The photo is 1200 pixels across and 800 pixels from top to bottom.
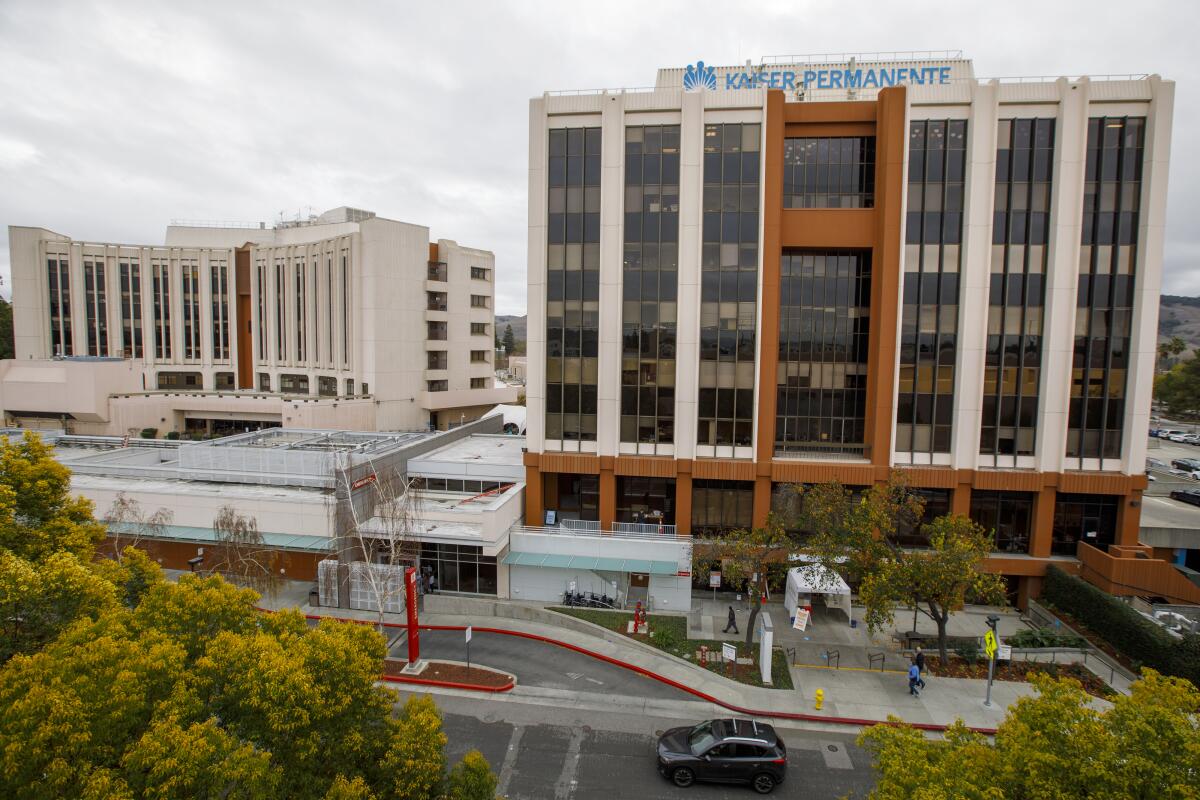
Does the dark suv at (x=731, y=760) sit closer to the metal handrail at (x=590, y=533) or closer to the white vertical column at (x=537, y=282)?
the metal handrail at (x=590, y=533)

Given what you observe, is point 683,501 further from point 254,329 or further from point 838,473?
point 254,329

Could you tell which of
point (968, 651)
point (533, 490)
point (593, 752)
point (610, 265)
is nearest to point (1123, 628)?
point (968, 651)

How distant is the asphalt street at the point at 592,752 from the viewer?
18.7 metres

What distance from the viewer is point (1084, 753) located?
10.1 meters

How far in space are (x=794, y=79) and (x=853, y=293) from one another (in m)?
14.0

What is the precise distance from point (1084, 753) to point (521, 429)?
182 ft

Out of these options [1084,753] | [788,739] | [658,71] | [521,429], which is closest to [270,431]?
[521,429]

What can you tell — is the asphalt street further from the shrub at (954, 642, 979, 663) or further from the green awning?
the shrub at (954, 642, 979, 663)

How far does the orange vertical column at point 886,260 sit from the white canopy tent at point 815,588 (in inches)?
313

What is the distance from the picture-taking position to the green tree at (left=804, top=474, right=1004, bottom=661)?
24.0 metres

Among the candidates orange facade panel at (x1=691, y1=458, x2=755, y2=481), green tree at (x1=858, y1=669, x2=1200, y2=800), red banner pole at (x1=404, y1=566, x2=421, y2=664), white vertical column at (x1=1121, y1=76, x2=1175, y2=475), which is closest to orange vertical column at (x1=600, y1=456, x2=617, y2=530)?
orange facade panel at (x1=691, y1=458, x2=755, y2=481)

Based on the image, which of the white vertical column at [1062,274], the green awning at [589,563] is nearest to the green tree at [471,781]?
the green awning at [589,563]

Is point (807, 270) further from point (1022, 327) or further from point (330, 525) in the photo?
point (330, 525)

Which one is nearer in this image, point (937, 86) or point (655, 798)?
point (655, 798)
